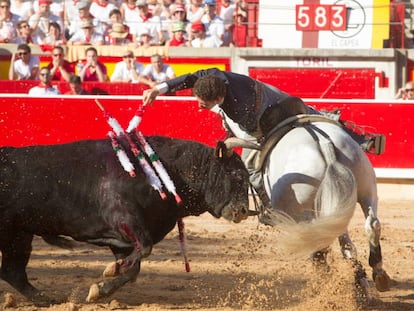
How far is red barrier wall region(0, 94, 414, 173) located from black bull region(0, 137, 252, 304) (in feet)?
17.1

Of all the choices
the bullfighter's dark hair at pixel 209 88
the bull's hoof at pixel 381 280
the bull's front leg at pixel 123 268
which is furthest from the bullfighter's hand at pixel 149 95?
the bull's hoof at pixel 381 280

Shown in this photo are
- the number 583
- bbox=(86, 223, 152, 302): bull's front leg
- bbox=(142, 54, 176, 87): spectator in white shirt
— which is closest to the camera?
bbox=(86, 223, 152, 302): bull's front leg

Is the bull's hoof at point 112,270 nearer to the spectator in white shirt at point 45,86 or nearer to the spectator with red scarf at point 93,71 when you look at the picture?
the spectator in white shirt at point 45,86

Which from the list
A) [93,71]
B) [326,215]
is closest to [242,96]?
[326,215]

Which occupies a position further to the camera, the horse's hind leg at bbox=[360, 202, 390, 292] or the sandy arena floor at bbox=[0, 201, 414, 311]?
the sandy arena floor at bbox=[0, 201, 414, 311]

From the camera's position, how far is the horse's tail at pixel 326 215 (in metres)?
5.16

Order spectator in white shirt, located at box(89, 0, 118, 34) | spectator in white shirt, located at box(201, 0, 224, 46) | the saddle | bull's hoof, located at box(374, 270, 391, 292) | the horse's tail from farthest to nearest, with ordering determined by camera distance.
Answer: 1. spectator in white shirt, located at box(89, 0, 118, 34)
2. spectator in white shirt, located at box(201, 0, 224, 46)
3. the saddle
4. bull's hoof, located at box(374, 270, 391, 292)
5. the horse's tail

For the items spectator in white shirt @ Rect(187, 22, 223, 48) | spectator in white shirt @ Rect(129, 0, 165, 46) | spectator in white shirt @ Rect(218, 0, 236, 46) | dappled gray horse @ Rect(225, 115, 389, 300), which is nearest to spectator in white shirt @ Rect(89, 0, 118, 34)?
spectator in white shirt @ Rect(129, 0, 165, 46)

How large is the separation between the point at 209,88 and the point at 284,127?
54cm

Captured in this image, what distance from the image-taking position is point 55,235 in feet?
17.9

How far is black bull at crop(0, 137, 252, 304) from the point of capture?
5.28 metres

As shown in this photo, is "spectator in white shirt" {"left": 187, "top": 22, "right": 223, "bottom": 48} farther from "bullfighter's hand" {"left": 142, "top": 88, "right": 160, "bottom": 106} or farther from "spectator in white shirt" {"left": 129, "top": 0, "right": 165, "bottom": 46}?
"bullfighter's hand" {"left": 142, "top": 88, "right": 160, "bottom": 106}

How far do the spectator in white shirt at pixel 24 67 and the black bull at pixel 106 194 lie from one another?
698cm

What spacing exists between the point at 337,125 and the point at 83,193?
150 centimetres
